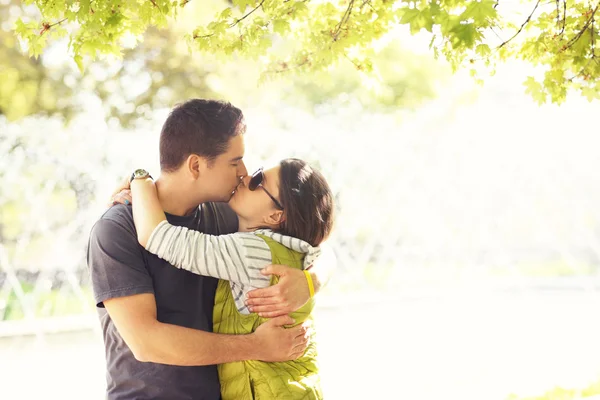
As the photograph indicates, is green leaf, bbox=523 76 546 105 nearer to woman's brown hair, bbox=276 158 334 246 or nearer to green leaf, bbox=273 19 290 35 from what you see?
green leaf, bbox=273 19 290 35

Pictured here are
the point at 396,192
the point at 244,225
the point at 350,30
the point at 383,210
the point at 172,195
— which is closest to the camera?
the point at 172,195

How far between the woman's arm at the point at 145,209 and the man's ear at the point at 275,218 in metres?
0.31

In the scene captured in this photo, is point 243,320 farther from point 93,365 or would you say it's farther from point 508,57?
point 93,365

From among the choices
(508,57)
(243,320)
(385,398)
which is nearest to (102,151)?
(385,398)

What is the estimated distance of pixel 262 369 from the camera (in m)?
1.74

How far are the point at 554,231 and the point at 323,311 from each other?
294cm

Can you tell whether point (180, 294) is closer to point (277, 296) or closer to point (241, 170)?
point (277, 296)

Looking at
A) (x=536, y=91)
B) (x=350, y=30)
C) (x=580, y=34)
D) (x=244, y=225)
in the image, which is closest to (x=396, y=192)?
(x=350, y=30)

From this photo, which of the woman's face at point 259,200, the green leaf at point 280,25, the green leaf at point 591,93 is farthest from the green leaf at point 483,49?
the woman's face at point 259,200

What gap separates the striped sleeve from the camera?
164cm

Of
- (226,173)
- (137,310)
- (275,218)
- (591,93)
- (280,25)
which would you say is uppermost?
(280,25)

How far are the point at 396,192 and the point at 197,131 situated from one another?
590 centimetres

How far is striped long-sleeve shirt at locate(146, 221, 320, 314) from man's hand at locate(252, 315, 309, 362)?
0.09m

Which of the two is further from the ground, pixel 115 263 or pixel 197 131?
pixel 197 131
